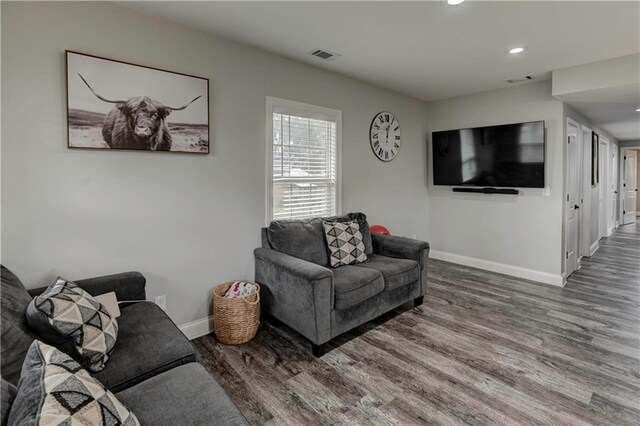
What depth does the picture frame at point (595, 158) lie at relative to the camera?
538 cm

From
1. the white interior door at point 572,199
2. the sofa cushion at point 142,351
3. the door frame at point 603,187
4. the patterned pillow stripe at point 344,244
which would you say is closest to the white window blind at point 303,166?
the patterned pillow stripe at point 344,244

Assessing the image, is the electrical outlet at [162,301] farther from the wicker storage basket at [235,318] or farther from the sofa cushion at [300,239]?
the sofa cushion at [300,239]

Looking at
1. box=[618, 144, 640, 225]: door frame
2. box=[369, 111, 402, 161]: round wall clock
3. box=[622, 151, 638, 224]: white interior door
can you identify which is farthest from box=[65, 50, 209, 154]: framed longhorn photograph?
box=[622, 151, 638, 224]: white interior door

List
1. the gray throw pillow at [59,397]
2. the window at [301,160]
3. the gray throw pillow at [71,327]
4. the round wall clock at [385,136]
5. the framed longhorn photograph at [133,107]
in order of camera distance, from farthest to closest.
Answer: the round wall clock at [385,136]
the window at [301,160]
the framed longhorn photograph at [133,107]
the gray throw pillow at [71,327]
the gray throw pillow at [59,397]

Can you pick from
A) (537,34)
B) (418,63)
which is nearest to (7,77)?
(418,63)

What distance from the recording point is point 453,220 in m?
5.10

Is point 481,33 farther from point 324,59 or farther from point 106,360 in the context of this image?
point 106,360

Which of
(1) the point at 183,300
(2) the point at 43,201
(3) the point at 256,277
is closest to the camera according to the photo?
(2) the point at 43,201

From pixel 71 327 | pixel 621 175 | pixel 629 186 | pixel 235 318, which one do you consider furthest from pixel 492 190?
pixel 629 186

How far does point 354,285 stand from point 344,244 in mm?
621

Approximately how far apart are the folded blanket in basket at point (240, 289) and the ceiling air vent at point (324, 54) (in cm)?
227

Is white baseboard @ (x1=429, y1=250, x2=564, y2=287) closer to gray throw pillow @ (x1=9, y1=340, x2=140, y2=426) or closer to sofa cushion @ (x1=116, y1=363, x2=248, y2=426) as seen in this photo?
sofa cushion @ (x1=116, y1=363, x2=248, y2=426)

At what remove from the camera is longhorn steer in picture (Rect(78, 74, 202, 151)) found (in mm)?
2279

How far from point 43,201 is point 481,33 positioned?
3531 millimetres
